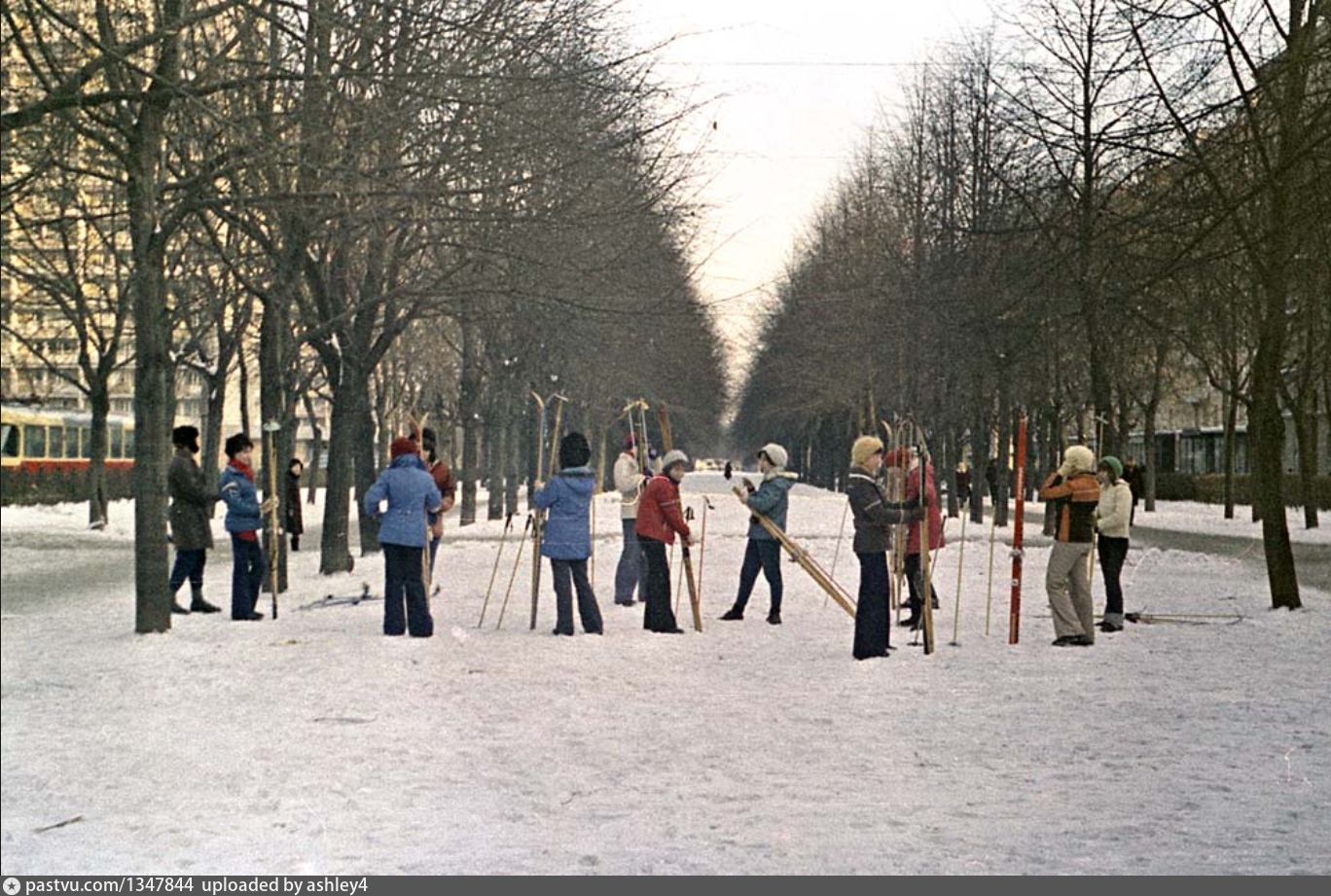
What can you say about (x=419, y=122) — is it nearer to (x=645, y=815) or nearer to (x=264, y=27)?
(x=264, y=27)

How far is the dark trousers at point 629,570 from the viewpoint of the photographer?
60.0 ft

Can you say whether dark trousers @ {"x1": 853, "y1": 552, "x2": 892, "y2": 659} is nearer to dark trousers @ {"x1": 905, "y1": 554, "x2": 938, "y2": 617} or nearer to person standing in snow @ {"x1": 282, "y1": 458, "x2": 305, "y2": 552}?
dark trousers @ {"x1": 905, "y1": 554, "x2": 938, "y2": 617}

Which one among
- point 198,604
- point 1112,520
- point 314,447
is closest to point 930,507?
point 1112,520

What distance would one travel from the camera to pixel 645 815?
7207mm

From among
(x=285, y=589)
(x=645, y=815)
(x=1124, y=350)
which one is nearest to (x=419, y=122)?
(x=285, y=589)

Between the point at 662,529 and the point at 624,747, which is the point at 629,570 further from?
the point at 624,747

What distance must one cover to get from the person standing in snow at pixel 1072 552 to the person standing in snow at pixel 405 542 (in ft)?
16.9

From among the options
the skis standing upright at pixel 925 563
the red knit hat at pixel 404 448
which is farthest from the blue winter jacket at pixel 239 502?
the skis standing upright at pixel 925 563

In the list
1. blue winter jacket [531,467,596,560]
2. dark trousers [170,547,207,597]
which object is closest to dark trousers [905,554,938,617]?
blue winter jacket [531,467,596,560]

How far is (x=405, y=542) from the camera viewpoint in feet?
47.9

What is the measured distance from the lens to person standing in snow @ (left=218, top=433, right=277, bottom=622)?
628 inches

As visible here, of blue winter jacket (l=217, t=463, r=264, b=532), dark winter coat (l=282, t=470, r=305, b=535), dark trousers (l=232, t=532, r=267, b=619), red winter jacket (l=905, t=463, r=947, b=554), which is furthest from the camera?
dark winter coat (l=282, t=470, r=305, b=535)

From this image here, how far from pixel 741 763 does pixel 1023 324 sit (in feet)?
56.0

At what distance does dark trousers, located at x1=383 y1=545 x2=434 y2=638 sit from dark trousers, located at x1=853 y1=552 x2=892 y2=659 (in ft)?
11.7
